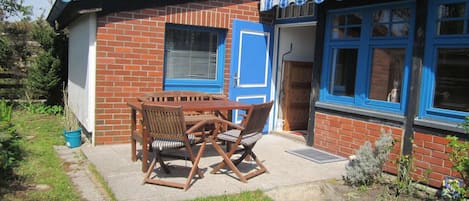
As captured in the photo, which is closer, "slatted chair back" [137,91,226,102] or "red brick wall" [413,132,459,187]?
"red brick wall" [413,132,459,187]

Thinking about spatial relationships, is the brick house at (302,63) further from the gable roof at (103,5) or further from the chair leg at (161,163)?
the chair leg at (161,163)

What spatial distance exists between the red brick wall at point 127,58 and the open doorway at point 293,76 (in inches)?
73.2

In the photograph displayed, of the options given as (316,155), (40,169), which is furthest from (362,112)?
(40,169)

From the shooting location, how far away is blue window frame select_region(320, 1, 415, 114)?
5199mm

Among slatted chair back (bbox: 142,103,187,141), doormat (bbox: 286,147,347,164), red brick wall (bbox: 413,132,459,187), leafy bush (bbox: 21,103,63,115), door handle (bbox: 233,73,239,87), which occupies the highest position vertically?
door handle (bbox: 233,73,239,87)

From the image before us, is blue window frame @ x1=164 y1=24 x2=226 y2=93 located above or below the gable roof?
below

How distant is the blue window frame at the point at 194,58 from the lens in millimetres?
6773

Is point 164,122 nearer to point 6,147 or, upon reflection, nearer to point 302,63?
point 6,147

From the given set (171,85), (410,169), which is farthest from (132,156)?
(410,169)

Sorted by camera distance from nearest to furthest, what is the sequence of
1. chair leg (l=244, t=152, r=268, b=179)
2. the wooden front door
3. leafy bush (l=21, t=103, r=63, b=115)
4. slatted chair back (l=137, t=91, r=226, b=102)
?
chair leg (l=244, t=152, r=268, b=179)
slatted chair back (l=137, t=91, r=226, b=102)
the wooden front door
leafy bush (l=21, t=103, r=63, b=115)

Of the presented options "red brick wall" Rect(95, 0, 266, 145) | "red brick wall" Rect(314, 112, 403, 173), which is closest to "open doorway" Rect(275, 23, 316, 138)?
"red brick wall" Rect(314, 112, 403, 173)

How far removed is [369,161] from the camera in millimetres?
4555

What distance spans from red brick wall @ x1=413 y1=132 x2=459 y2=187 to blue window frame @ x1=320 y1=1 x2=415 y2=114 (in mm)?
518

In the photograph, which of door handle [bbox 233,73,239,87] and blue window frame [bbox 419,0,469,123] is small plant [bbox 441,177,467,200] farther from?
door handle [bbox 233,73,239,87]
